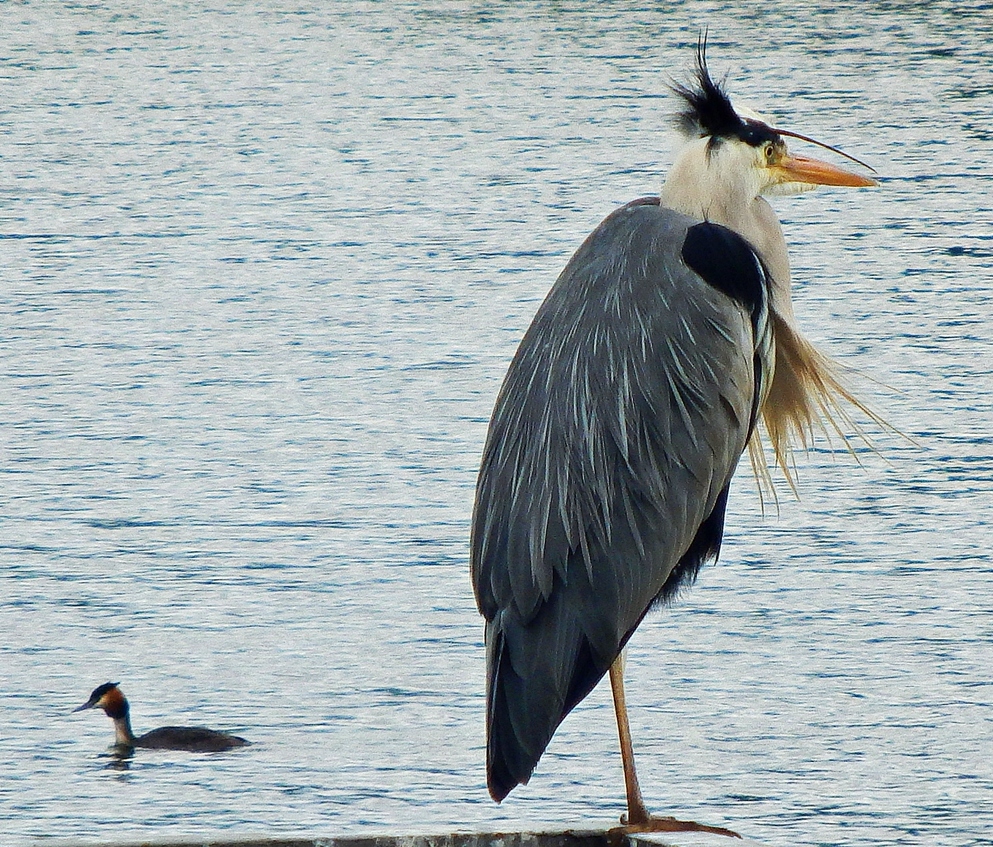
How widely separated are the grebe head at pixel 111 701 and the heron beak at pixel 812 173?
195 centimetres

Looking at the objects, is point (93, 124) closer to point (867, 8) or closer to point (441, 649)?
point (867, 8)

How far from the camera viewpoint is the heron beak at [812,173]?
4.18 meters

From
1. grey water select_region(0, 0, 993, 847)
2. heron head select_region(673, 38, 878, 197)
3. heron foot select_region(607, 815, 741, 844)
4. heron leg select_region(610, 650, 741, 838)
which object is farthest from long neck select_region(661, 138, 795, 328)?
heron foot select_region(607, 815, 741, 844)

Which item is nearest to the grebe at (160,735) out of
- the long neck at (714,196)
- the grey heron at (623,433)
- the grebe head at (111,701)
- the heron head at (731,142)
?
the grebe head at (111,701)

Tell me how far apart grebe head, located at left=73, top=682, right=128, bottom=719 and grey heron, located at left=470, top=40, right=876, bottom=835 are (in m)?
1.46

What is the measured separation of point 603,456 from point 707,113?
2.58 ft

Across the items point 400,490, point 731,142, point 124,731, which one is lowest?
point 400,490

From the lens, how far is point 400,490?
22.0ft

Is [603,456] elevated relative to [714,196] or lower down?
lower down

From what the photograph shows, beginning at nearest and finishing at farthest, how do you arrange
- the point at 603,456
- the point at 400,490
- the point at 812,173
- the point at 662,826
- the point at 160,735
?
1. the point at 662,826
2. the point at 603,456
3. the point at 812,173
4. the point at 160,735
5. the point at 400,490

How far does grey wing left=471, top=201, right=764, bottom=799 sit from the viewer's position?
3594 mm

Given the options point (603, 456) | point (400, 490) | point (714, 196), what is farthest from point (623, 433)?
point (400, 490)

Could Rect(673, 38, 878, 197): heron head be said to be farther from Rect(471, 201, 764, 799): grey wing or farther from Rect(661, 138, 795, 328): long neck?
Rect(471, 201, 764, 799): grey wing

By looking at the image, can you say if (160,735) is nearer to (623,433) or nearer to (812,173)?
(623,433)
